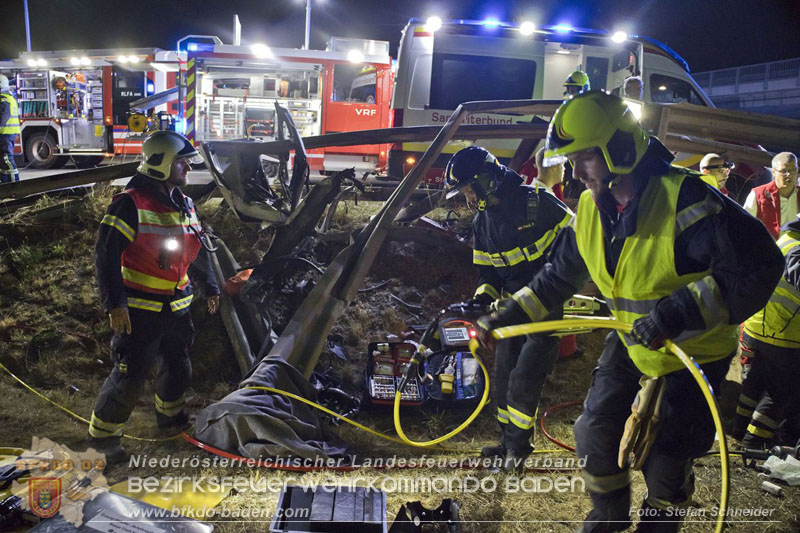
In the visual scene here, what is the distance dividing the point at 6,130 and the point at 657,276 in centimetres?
896

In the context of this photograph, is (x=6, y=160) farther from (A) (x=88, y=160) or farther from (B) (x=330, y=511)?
(B) (x=330, y=511)

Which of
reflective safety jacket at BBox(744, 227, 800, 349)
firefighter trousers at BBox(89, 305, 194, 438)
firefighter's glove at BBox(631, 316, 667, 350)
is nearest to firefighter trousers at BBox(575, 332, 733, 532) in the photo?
firefighter's glove at BBox(631, 316, 667, 350)

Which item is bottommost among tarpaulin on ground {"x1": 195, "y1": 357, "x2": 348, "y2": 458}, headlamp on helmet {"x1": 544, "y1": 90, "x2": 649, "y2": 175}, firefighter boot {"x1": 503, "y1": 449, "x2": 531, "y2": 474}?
firefighter boot {"x1": 503, "y1": 449, "x2": 531, "y2": 474}

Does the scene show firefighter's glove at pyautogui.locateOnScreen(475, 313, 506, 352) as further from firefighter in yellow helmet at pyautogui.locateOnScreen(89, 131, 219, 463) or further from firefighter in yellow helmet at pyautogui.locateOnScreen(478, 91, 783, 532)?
firefighter in yellow helmet at pyautogui.locateOnScreen(89, 131, 219, 463)

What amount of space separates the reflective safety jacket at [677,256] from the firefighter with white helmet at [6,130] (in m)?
8.50

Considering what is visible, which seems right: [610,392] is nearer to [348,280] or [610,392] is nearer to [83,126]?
[348,280]

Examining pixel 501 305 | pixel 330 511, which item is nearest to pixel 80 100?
pixel 501 305

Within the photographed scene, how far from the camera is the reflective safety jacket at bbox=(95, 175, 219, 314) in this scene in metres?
3.21

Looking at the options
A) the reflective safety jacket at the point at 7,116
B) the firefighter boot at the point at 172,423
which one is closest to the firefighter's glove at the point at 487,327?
the firefighter boot at the point at 172,423

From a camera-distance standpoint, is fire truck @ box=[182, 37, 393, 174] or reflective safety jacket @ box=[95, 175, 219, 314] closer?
reflective safety jacket @ box=[95, 175, 219, 314]

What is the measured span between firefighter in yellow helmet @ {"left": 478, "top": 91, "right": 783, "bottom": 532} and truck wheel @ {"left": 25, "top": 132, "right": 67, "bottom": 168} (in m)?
13.9

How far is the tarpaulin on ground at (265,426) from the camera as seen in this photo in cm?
312

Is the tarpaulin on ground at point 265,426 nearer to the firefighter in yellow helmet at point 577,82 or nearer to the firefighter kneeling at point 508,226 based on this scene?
the firefighter kneeling at point 508,226

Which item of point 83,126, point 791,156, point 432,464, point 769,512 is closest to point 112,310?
point 432,464
